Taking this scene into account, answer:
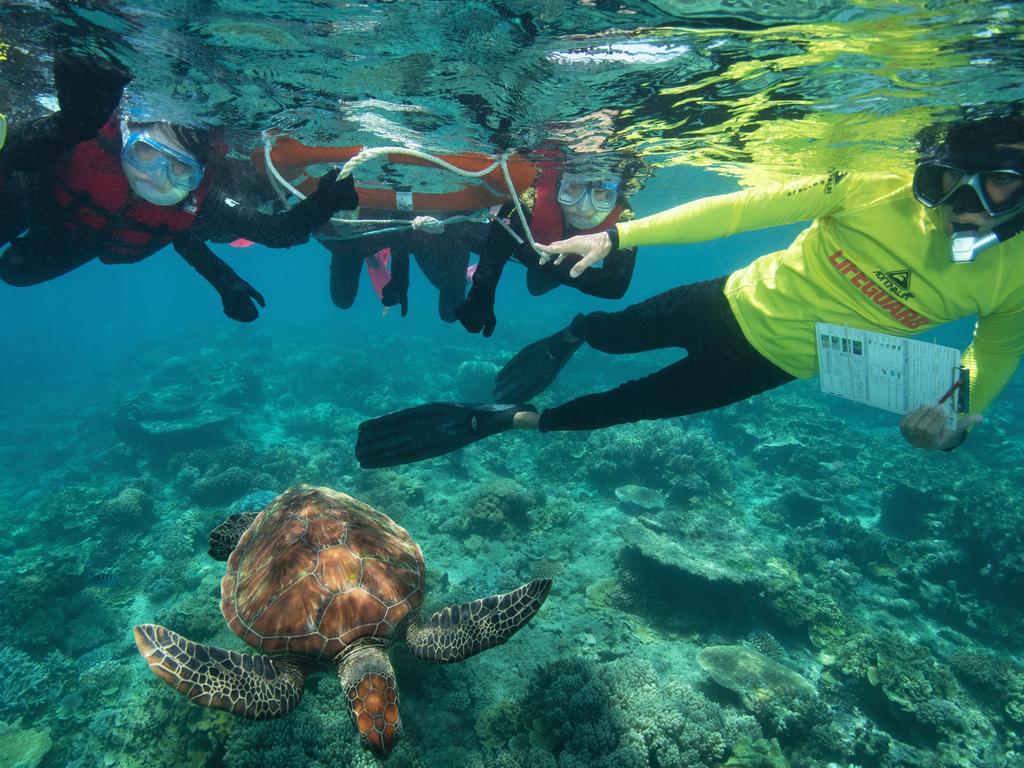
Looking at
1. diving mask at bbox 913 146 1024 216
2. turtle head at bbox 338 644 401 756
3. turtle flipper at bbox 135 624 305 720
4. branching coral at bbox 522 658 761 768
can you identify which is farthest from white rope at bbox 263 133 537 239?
branching coral at bbox 522 658 761 768

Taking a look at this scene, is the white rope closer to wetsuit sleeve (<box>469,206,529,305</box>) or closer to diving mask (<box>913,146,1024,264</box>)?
wetsuit sleeve (<box>469,206,529,305</box>)

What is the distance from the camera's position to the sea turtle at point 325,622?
312 centimetres

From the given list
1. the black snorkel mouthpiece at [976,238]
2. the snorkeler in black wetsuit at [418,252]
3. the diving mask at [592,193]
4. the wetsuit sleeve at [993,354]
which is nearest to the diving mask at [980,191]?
the black snorkel mouthpiece at [976,238]

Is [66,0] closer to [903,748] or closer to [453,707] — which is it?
[453,707]

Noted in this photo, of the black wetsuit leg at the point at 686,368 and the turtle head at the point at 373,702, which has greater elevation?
the black wetsuit leg at the point at 686,368

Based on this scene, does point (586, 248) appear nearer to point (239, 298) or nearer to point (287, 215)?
point (287, 215)

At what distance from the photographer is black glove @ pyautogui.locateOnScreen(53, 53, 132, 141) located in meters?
3.97

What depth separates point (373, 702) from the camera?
3.05m

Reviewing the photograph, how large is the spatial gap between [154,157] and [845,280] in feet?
22.9

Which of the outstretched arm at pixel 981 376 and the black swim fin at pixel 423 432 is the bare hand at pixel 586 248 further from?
the outstretched arm at pixel 981 376

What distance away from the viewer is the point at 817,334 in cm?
350

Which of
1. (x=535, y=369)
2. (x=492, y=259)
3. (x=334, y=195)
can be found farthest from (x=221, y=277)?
(x=535, y=369)

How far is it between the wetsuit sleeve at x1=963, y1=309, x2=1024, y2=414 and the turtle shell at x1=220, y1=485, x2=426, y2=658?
15.8ft

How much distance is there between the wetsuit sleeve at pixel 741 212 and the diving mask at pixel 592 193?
3861mm
